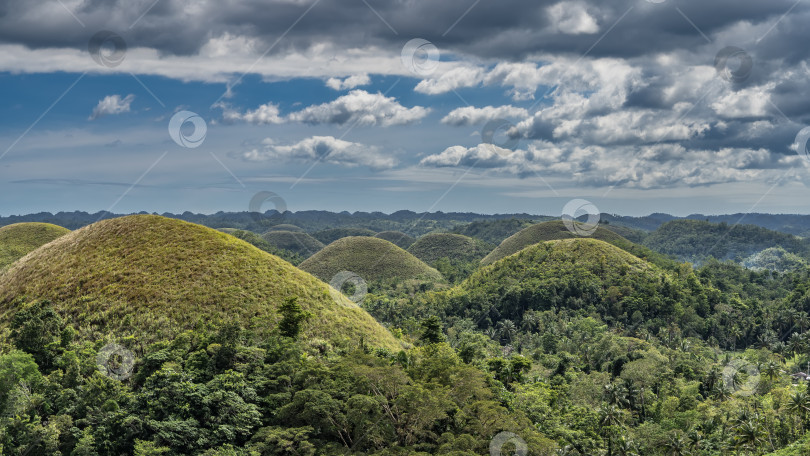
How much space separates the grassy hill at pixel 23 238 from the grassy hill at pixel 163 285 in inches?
2419

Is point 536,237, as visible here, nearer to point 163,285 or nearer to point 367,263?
point 367,263

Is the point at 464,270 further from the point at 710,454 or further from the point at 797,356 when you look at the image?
the point at 710,454

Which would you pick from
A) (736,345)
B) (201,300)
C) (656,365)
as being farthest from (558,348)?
(201,300)

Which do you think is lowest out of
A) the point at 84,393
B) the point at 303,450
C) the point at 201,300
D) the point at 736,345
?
the point at 736,345

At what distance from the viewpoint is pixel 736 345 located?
4146 inches

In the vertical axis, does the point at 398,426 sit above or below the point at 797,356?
above

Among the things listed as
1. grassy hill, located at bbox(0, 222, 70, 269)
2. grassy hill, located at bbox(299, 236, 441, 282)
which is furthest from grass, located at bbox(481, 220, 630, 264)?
grassy hill, located at bbox(0, 222, 70, 269)

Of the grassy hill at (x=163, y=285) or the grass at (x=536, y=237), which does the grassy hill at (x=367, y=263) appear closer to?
the grass at (x=536, y=237)

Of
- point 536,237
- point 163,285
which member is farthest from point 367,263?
point 163,285

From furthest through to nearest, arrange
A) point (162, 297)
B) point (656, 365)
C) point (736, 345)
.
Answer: point (736, 345) < point (656, 365) < point (162, 297)

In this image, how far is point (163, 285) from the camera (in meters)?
47.9

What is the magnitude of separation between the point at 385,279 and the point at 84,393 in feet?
414

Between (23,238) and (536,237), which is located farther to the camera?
(536,237)

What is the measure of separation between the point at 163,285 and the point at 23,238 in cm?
8771
